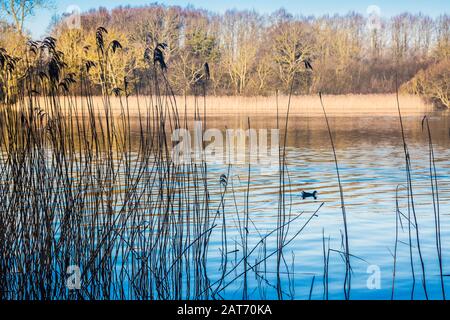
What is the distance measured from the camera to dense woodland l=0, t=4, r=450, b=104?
29234 mm

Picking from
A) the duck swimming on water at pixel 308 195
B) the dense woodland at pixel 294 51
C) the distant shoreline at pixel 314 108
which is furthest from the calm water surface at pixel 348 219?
the dense woodland at pixel 294 51

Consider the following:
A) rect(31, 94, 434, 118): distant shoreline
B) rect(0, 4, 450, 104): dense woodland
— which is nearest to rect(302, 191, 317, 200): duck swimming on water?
rect(31, 94, 434, 118): distant shoreline

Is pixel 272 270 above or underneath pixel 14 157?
underneath

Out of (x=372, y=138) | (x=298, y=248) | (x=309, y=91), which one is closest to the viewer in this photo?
(x=298, y=248)

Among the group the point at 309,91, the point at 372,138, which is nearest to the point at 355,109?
the point at 309,91

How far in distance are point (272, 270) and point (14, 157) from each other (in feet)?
5.19

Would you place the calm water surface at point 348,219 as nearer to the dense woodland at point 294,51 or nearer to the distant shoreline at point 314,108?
the distant shoreline at point 314,108

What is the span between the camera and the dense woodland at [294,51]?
2923 centimetres

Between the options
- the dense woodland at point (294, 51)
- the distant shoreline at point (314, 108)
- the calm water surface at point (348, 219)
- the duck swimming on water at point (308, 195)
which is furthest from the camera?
the dense woodland at point (294, 51)

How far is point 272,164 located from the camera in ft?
30.9

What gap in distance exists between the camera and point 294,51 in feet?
99.3

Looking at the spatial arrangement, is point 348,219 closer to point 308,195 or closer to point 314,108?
point 308,195
